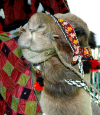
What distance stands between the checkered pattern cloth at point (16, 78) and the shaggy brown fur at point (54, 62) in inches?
18.1

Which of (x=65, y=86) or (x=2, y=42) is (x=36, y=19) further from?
(x=2, y=42)

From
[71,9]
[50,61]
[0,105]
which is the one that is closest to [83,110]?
[50,61]

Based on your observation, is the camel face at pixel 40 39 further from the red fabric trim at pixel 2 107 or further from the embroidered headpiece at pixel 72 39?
the red fabric trim at pixel 2 107

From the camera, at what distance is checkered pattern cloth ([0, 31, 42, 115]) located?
0.98 meters

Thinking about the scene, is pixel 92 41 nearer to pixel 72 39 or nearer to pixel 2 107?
pixel 72 39

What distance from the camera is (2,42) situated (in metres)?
0.98

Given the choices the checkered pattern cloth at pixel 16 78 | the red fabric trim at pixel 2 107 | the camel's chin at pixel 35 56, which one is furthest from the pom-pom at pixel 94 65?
the red fabric trim at pixel 2 107

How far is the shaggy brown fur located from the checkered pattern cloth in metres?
0.46

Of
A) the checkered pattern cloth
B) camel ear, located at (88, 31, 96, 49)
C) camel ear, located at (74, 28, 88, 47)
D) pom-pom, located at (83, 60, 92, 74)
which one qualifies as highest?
camel ear, located at (74, 28, 88, 47)

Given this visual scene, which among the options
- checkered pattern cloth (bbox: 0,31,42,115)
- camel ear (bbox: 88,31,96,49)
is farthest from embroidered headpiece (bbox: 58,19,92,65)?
checkered pattern cloth (bbox: 0,31,42,115)

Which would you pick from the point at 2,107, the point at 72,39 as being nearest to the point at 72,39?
the point at 72,39

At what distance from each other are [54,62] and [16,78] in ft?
2.07

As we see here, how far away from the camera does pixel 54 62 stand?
465 mm

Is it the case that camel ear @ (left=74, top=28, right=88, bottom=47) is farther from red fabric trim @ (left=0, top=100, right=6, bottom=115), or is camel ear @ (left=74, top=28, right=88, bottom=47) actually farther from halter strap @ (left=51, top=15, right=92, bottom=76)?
red fabric trim @ (left=0, top=100, right=6, bottom=115)
